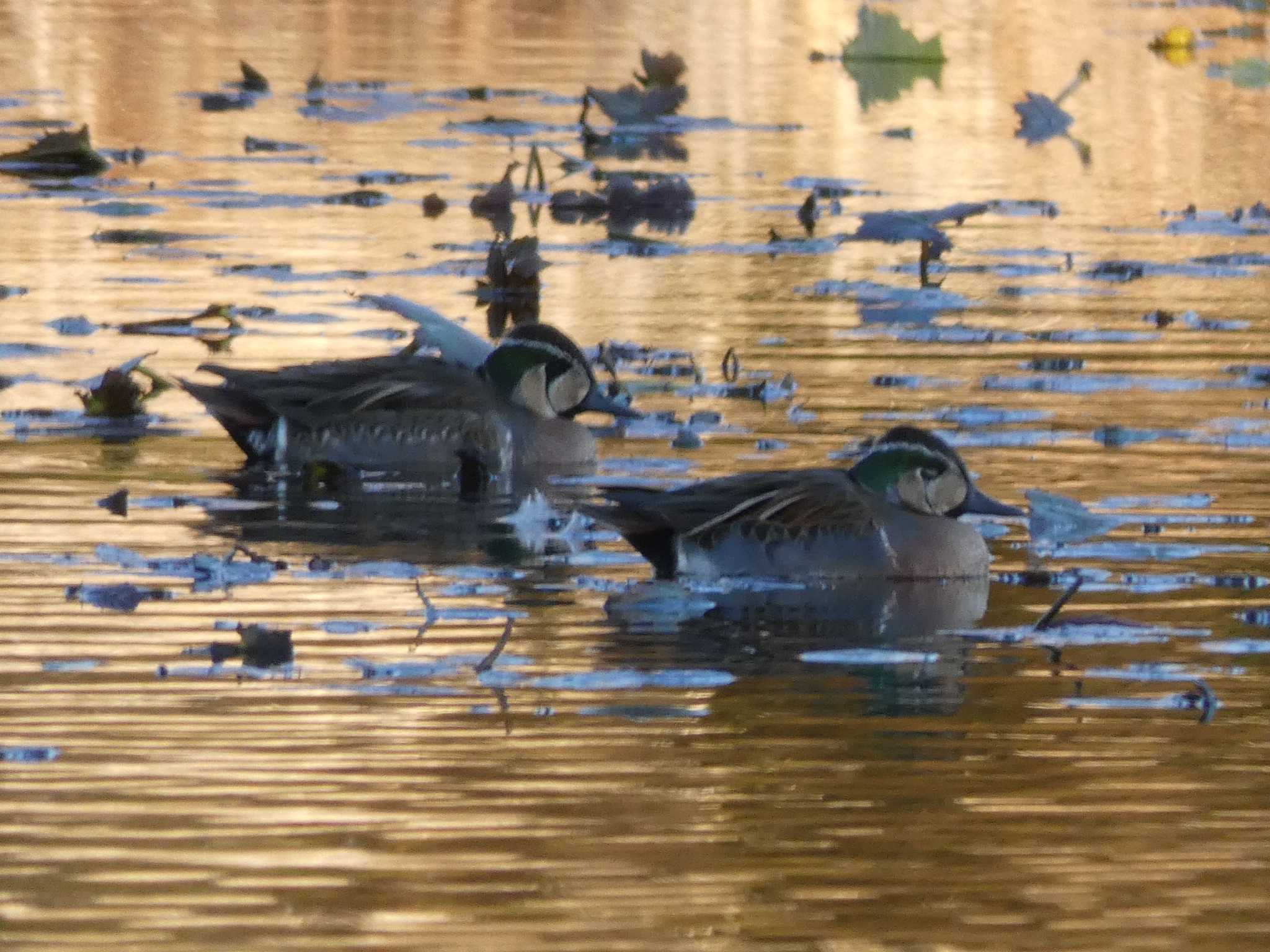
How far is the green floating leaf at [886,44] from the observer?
1099 inches

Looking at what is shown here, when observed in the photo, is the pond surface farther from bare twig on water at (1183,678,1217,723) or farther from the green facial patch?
the green facial patch

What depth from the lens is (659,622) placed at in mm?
8812

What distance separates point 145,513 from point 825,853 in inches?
167

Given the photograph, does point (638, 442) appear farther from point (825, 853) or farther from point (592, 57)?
point (592, 57)

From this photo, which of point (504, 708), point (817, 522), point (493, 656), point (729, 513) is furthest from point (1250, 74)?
point (504, 708)

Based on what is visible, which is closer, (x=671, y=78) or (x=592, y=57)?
(x=671, y=78)

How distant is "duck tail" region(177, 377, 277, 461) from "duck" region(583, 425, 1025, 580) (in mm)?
2244

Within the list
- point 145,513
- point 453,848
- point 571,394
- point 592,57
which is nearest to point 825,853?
point 453,848

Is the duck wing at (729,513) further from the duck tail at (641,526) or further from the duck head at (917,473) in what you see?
the duck head at (917,473)

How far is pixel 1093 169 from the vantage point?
20.9 m

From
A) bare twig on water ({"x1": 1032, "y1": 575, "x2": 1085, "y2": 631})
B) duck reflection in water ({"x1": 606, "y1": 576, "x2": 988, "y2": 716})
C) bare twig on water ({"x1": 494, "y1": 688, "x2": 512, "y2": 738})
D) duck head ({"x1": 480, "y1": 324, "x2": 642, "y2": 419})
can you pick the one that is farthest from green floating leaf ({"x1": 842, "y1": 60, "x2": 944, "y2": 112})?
bare twig on water ({"x1": 494, "y1": 688, "x2": 512, "y2": 738})

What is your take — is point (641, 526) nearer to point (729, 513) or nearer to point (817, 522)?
point (729, 513)

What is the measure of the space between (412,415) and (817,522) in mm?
2529

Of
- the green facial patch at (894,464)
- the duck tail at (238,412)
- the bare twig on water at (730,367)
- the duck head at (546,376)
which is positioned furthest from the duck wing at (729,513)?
the bare twig on water at (730,367)
